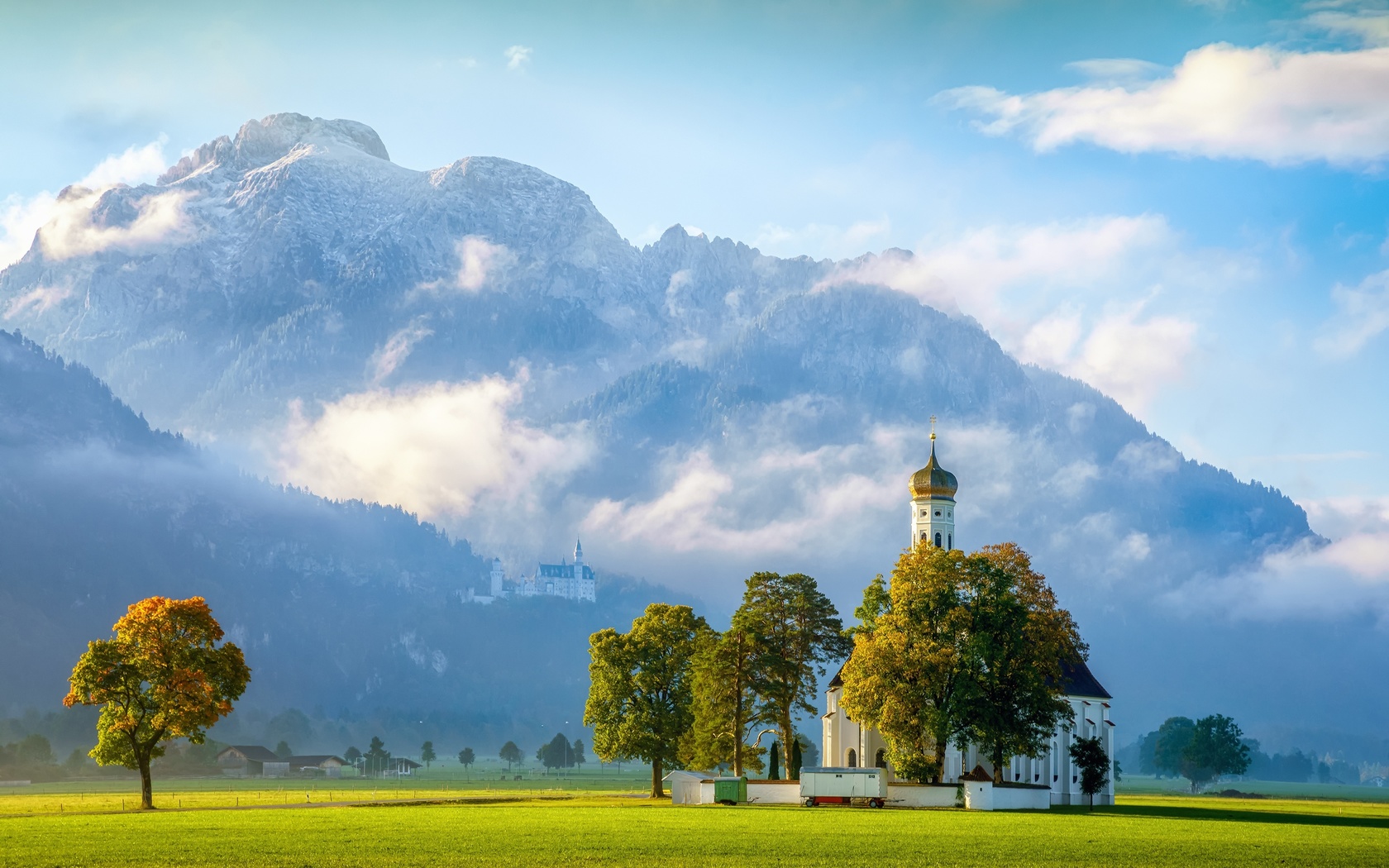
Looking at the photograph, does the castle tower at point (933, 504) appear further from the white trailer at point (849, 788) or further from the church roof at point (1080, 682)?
the white trailer at point (849, 788)

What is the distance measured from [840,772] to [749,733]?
16.3 meters

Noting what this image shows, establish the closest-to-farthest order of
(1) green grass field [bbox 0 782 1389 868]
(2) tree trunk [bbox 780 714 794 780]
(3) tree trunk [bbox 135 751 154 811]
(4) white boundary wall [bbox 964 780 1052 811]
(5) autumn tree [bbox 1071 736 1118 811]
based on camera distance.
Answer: (1) green grass field [bbox 0 782 1389 868] → (3) tree trunk [bbox 135 751 154 811] → (4) white boundary wall [bbox 964 780 1052 811] → (2) tree trunk [bbox 780 714 794 780] → (5) autumn tree [bbox 1071 736 1118 811]

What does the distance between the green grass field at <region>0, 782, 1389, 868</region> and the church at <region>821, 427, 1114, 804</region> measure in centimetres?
2364

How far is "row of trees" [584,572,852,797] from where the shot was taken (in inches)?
4200

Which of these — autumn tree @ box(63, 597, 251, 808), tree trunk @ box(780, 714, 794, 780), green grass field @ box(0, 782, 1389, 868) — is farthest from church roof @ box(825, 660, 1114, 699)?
autumn tree @ box(63, 597, 251, 808)

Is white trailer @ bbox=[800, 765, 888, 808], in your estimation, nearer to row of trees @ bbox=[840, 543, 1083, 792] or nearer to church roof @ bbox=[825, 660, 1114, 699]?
row of trees @ bbox=[840, 543, 1083, 792]

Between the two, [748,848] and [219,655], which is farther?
[219,655]

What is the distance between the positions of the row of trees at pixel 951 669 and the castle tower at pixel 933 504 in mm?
32724

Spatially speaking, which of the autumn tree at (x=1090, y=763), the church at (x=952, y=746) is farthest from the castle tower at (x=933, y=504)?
the autumn tree at (x=1090, y=763)

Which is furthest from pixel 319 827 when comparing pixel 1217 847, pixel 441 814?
pixel 1217 847

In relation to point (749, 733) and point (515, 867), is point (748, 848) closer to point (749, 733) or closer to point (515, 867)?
point (515, 867)

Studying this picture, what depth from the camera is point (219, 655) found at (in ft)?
319

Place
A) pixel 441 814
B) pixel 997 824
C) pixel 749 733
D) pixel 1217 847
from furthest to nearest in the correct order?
pixel 749 733 → pixel 441 814 → pixel 997 824 → pixel 1217 847

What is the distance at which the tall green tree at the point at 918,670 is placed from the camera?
96.8 metres
